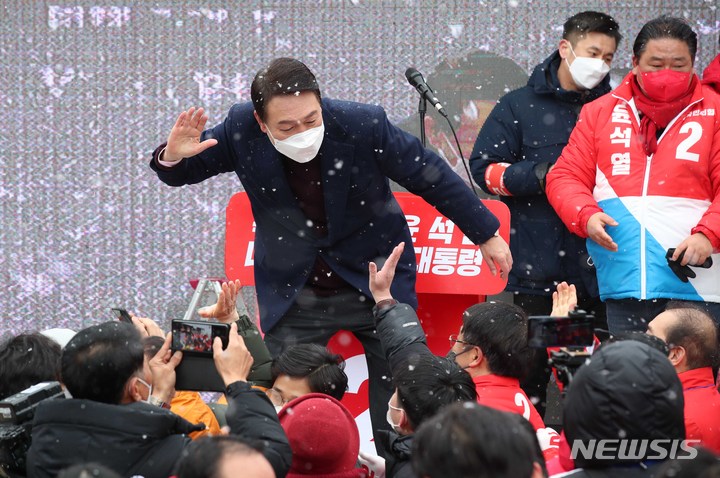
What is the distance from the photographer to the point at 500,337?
10.2ft

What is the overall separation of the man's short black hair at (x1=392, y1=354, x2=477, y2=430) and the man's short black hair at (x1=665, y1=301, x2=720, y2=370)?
818 mm

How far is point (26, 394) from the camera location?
2.63 meters

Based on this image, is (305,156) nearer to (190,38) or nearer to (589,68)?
(589,68)

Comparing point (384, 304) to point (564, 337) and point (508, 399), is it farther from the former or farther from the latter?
point (564, 337)

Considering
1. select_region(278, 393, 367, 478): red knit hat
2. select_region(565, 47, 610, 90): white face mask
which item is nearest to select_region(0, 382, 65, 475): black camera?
select_region(278, 393, 367, 478): red knit hat

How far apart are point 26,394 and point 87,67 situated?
2968 millimetres

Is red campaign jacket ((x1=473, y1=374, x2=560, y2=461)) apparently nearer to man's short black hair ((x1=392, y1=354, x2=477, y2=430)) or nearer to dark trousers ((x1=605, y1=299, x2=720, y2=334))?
man's short black hair ((x1=392, y1=354, x2=477, y2=430))

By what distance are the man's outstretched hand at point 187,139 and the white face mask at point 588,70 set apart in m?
1.73

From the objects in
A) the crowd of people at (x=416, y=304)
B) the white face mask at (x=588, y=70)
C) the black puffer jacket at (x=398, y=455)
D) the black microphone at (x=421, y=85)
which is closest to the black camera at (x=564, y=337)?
the crowd of people at (x=416, y=304)

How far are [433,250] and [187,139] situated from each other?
1.10 metres

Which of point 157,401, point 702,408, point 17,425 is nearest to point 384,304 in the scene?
point 157,401

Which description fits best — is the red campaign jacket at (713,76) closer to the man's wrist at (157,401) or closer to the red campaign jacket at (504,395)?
the red campaign jacket at (504,395)

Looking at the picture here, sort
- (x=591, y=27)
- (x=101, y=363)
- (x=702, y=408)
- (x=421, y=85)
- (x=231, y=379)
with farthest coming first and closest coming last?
(x=591, y=27) < (x=421, y=85) < (x=702, y=408) < (x=231, y=379) < (x=101, y=363)

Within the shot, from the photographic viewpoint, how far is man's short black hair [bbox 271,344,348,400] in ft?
10.5
